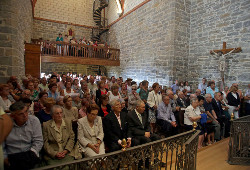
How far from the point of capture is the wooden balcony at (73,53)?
9.85 metres

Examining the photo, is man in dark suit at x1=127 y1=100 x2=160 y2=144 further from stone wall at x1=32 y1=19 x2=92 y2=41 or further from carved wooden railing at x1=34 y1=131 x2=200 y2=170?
stone wall at x1=32 y1=19 x2=92 y2=41

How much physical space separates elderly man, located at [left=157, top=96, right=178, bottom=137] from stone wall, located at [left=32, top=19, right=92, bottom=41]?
43.6ft

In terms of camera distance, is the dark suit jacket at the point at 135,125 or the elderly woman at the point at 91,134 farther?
the dark suit jacket at the point at 135,125

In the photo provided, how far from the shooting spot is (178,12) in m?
8.18

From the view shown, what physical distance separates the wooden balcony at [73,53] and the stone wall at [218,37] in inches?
220

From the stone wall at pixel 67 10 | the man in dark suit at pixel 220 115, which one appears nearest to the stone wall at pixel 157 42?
the man in dark suit at pixel 220 115

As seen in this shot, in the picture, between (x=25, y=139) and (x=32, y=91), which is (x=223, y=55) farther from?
(x=25, y=139)

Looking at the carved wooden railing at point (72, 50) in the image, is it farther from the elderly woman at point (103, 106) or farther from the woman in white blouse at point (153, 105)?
the elderly woman at point (103, 106)

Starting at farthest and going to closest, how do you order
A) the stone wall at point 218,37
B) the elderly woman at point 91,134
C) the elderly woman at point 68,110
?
the stone wall at point 218,37, the elderly woman at point 68,110, the elderly woman at point 91,134

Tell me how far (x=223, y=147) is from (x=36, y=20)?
1526 cm

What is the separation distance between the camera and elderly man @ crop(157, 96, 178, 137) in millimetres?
3998

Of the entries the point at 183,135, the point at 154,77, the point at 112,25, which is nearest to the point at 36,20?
the point at 112,25

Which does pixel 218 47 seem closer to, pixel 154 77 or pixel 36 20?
pixel 154 77

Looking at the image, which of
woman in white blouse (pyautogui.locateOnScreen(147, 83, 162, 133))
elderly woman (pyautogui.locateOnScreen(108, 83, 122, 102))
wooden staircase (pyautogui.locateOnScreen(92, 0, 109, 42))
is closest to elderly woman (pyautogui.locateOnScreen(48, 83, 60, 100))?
elderly woman (pyautogui.locateOnScreen(108, 83, 122, 102))
